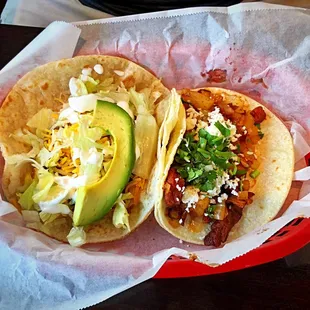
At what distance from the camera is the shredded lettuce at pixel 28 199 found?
66.7 inches

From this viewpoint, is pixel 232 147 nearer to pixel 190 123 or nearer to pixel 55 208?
pixel 190 123

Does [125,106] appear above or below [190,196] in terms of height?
above

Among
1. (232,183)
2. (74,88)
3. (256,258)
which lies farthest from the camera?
(74,88)

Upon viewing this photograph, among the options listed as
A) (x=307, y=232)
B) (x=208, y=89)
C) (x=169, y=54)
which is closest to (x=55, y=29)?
(x=169, y=54)

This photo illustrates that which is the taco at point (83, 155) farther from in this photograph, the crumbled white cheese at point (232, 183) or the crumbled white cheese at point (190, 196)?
the crumbled white cheese at point (232, 183)

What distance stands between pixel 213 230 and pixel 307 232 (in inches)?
10.1

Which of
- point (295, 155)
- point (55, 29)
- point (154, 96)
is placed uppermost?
point (55, 29)

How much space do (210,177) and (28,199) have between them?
0.52m

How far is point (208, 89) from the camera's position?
1857 mm

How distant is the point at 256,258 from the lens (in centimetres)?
155

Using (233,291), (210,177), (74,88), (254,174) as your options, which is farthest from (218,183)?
(74,88)

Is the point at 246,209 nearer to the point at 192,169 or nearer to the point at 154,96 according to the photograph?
the point at 192,169

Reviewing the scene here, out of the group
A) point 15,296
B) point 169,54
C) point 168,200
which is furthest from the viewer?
point 169,54

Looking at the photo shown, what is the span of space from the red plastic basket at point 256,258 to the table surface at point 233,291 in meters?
0.03
